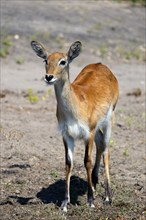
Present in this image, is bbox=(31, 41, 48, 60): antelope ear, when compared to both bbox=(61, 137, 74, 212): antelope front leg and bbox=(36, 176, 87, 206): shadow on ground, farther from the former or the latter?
bbox=(36, 176, 87, 206): shadow on ground

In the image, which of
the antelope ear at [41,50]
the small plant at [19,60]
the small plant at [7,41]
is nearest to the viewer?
the antelope ear at [41,50]

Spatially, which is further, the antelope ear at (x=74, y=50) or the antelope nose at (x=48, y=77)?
the antelope ear at (x=74, y=50)

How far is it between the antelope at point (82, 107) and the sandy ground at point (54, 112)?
368 millimetres

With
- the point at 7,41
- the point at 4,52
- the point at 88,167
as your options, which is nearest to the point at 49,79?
the point at 88,167

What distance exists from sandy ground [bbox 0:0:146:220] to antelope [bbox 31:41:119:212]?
0.37 metres

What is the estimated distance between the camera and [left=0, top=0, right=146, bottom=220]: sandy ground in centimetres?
846

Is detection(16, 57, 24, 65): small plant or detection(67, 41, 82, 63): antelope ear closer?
detection(67, 41, 82, 63): antelope ear

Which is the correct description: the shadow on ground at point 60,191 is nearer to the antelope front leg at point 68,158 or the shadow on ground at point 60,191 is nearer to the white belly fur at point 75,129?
the antelope front leg at point 68,158

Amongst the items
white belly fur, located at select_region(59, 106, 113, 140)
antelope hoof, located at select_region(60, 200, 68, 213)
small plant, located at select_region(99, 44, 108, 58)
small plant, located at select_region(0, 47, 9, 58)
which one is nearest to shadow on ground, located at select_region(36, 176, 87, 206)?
antelope hoof, located at select_region(60, 200, 68, 213)

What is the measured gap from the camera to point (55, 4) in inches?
874

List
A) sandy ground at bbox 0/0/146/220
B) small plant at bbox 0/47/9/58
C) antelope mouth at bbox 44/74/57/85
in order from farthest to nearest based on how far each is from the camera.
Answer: small plant at bbox 0/47/9/58 → sandy ground at bbox 0/0/146/220 → antelope mouth at bbox 44/74/57/85

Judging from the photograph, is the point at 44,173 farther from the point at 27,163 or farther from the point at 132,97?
the point at 132,97

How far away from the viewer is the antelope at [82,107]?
7.82 m

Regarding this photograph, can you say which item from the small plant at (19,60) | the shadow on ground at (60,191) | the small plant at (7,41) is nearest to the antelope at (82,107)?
the shadow on ground at (60,191)
